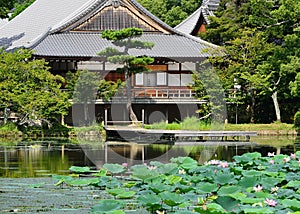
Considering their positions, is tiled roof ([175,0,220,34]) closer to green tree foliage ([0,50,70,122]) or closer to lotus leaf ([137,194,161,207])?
green tree foliage ([0,50,70,122])

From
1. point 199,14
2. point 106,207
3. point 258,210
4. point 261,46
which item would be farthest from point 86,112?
point 258,210

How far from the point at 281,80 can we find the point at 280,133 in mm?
1860

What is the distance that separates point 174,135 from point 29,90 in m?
5.04

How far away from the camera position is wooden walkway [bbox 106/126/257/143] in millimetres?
21578

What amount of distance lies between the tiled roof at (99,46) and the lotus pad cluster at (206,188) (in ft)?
52.7

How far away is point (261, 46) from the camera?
81.9 feet

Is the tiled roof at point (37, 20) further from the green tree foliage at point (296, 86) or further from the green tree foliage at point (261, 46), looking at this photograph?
the green tree foliage at point (296, 86)

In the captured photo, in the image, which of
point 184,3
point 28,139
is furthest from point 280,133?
point 184,3

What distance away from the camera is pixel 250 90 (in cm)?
2600

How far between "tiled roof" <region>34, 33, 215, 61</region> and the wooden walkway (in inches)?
177

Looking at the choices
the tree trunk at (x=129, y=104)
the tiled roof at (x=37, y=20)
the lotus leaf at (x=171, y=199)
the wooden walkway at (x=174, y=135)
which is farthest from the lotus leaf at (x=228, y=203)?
the tiled roof at (x=37, y=20)

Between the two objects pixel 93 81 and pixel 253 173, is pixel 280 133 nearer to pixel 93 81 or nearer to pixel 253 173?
pixel 93 81

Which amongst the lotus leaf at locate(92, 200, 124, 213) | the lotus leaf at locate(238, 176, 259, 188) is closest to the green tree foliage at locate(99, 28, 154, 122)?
the lotus leaf at locate(238, 176, 259, 188)

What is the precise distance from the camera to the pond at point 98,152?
13531 millimetres
